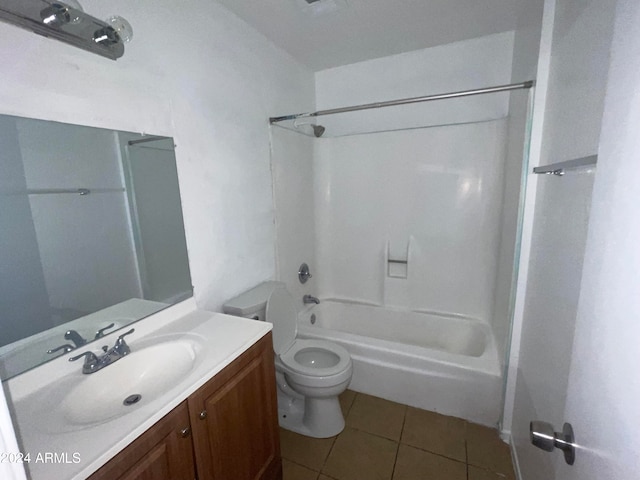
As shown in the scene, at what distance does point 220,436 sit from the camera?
3.49 ft

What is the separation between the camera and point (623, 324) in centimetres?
41

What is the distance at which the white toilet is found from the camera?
1.64 m

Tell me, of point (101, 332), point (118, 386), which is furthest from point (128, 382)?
point (101, 332)

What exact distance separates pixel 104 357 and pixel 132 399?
7.2 inches

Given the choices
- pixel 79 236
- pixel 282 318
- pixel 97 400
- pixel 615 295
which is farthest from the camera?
pixel 282 318

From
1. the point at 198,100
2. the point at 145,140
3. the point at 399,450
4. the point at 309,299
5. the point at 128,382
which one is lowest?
the point at 399,450

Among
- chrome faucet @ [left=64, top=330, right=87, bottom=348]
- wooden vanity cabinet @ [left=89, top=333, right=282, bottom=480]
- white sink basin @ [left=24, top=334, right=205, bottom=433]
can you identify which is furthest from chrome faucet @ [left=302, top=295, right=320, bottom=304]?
chrome faucet @ [left=64, top=330, right=87, bottom=348]

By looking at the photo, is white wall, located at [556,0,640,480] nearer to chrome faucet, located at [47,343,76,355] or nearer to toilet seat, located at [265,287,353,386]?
toilet seat, located at [265,287,353,386]

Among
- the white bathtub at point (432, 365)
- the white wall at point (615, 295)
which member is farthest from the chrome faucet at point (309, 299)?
the white wall at point (615, 295)

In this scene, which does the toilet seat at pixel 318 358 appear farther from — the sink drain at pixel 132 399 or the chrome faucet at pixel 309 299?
the sink drain at pixel 132 399

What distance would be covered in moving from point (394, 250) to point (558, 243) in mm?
1527

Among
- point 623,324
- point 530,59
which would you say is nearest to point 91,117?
point 623,324

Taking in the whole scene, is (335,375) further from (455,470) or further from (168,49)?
(168,49)

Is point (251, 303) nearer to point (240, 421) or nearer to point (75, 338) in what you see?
point (240, 421)
